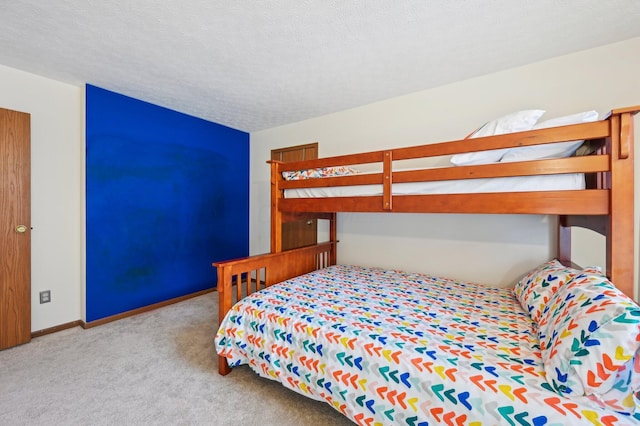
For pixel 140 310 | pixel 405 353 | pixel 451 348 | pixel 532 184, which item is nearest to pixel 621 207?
pixel 532 184

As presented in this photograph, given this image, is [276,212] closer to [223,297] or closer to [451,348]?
[223,297]

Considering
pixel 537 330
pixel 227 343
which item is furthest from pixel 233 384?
pixel 537 330

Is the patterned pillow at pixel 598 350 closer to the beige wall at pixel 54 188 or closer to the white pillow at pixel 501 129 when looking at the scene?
the white pillow at pixel 501 129

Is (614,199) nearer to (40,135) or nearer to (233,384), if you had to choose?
Result: (233,384)

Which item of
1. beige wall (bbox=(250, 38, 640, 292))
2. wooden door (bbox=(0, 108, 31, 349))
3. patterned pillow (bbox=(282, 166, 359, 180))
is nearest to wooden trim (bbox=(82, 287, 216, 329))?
wooden door (bbox=(0, 108, 31, 349))

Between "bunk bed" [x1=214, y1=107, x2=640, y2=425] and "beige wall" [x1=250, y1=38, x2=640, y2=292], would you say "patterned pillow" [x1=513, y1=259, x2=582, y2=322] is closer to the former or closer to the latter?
"bunk bed" [x1=214, y1=107, x2=640, y2=425]

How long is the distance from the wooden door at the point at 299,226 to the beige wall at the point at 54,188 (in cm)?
216

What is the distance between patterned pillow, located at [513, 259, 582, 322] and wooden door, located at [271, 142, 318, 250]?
2221 millimetres

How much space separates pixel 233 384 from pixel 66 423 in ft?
2.82

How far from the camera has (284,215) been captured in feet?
8.14

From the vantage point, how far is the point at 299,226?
359 cm

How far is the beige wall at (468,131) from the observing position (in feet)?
6.34

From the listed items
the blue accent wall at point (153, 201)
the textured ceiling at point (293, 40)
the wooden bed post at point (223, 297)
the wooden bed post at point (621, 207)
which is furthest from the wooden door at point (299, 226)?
the wooden bed post at point (621, 207)

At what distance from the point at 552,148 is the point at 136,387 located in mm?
2908
